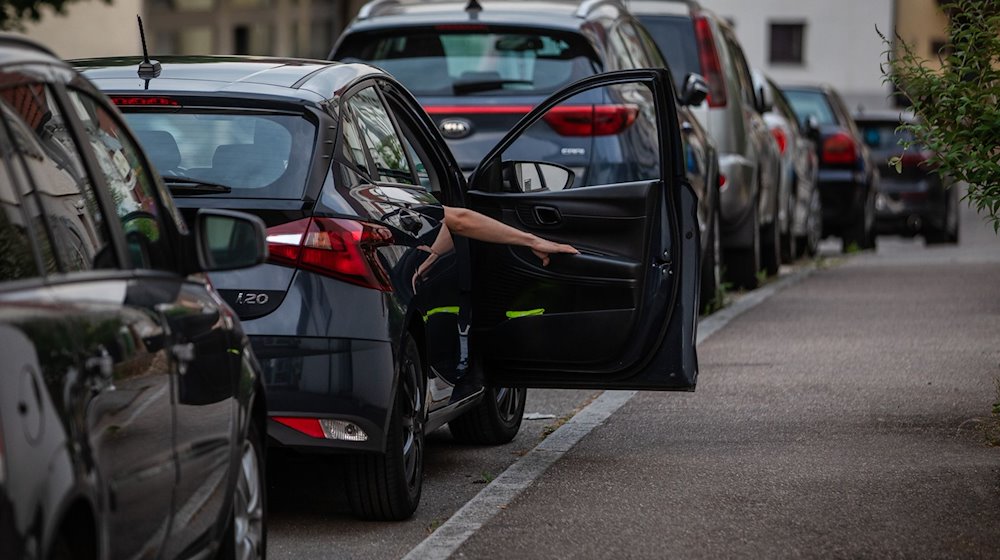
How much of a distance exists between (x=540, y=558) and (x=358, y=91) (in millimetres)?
1998

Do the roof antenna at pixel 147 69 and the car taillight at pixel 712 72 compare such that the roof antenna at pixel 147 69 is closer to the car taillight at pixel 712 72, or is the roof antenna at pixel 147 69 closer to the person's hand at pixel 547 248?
the person's hand at pixel 547 248

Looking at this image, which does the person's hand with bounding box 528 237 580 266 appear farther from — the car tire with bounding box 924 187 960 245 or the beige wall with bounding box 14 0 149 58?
the car tire with bounding box 924 187 960 245

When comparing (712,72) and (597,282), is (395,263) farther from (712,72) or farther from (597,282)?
(712,72)

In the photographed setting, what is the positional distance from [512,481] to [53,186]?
134 inches

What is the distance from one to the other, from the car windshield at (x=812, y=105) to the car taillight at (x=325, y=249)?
17972mm

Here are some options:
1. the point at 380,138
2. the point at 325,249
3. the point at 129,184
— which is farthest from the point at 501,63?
the point at 129,184

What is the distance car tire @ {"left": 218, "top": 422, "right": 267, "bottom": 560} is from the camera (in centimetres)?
511

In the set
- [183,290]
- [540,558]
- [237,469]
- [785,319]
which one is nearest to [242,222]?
[183,290]

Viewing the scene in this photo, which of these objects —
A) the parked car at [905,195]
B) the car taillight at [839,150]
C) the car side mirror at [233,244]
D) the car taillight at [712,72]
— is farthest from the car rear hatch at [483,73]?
the parked car at [905,195]

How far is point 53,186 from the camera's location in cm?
434

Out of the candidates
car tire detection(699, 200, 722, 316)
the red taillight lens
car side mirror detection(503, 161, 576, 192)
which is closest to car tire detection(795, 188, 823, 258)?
the red taillight lens

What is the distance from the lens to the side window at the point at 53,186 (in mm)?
4078

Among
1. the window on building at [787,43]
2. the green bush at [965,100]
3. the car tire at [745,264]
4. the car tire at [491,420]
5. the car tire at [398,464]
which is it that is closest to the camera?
→ the car tire at [398,464]

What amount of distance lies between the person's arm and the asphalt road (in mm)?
832
